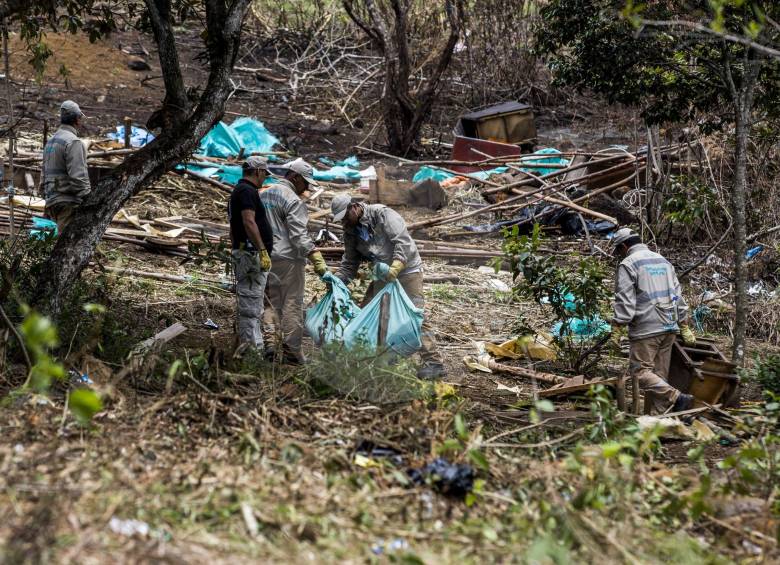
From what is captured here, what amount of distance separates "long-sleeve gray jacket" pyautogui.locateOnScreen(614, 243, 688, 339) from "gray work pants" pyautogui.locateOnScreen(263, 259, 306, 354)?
8.27ft

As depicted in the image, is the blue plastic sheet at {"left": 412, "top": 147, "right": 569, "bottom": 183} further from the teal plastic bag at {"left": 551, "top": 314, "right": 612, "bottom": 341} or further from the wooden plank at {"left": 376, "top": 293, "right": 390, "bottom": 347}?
the wooden plank at {"left": 376, "top": 293, "right": 390, "bottom": 347}

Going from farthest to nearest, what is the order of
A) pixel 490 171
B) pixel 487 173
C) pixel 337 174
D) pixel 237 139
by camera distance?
pixel 237 139
pixel 337 174
pixel 490 171
pixel 487 173

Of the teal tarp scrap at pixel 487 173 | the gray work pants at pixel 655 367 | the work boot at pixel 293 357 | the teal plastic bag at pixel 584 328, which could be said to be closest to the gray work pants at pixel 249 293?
the work boot at pixel 293 357

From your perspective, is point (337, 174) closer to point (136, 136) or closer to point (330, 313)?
point (136, 136)

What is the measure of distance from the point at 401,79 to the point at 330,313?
34.5 feet

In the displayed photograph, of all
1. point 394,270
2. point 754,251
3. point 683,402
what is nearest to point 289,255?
point 394,270

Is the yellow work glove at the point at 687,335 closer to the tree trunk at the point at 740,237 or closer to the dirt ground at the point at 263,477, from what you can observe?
the tree trunk at the point at 740,237

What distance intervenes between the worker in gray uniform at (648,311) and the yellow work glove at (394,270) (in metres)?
1.65

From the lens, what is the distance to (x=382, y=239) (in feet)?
23.3

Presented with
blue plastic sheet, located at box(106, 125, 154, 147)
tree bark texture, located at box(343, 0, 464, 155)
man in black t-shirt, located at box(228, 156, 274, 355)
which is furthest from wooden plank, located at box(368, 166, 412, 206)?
man in black t-shirt, located at box(228, 156, 274, 355)

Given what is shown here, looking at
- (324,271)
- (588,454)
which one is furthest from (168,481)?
(324,271)

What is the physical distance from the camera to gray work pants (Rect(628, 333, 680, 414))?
21.1ft

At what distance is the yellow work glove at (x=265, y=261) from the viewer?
21.9 feet

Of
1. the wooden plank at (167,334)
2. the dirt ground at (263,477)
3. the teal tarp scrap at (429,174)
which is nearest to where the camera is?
the dirt ground at (263,477)
